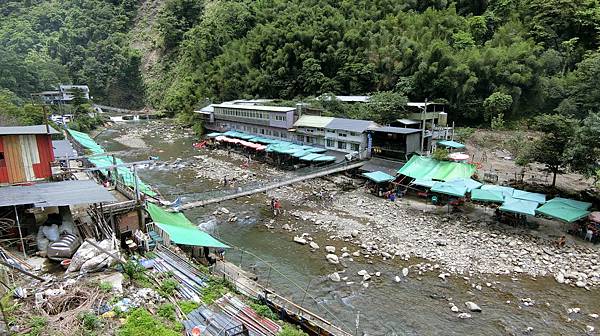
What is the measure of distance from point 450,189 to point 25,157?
2078cm

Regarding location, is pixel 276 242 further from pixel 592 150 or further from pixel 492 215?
pixel 592 150

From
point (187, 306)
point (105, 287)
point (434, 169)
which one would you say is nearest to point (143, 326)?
point (187, 306)

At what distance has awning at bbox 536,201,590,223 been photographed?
55.0 ft

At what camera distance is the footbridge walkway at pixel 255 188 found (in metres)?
18.9

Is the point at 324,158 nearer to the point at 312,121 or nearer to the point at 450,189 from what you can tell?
the point at 312,121

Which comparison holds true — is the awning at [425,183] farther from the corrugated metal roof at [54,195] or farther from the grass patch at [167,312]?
the corrugated metal roof at [54,195]

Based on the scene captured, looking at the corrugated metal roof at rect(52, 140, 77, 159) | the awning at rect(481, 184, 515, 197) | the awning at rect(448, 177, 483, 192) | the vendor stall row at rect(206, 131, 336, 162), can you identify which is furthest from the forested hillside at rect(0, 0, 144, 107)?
the awning at rect(481, 184, 515, 197)

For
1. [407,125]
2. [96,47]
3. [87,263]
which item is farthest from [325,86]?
[96,47]

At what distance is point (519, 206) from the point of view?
59.5 feet

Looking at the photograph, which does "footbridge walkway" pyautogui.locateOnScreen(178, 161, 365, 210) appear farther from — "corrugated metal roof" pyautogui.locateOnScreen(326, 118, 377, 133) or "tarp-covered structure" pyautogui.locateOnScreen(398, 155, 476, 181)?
"tarp-covered structure" pyautogui.locateOnScreen(398, 155, 476, 181)

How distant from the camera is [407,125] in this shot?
96.2ft

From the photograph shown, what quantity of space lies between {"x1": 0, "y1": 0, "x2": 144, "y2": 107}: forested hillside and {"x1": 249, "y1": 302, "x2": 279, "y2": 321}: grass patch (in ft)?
203

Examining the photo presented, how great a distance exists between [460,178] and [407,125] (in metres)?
8.63

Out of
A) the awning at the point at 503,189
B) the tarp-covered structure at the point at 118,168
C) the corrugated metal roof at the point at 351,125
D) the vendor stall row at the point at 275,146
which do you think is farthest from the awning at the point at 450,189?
the tarp-covered structure at the point at 118,168
